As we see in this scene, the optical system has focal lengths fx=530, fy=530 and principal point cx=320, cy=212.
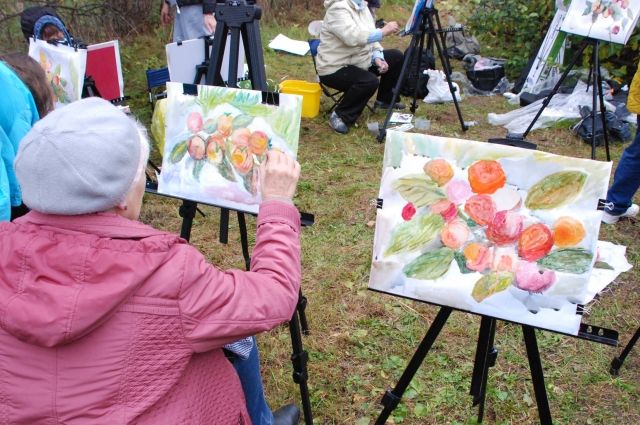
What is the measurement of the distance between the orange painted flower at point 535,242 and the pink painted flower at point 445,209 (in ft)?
0.68

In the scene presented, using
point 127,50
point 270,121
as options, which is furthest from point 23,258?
point 127,50

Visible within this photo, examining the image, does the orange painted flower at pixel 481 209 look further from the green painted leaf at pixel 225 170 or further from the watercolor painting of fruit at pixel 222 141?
the green painted leaf at pixel 225 170

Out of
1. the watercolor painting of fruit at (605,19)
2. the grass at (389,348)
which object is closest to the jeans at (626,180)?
the grass at (389,348)

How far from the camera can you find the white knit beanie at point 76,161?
3.25 feet

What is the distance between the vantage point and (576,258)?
4.98 feet

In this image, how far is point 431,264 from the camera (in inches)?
64.6

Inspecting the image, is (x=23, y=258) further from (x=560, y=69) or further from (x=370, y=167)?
(x=560, y=69)

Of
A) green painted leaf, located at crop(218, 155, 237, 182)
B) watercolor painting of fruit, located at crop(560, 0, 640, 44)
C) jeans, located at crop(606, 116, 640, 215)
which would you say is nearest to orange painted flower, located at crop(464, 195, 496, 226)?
green painted leaf, located at crop(218, 155, 237, 182)

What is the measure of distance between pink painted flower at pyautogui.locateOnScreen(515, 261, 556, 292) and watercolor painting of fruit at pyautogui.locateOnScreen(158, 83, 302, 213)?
85 cm

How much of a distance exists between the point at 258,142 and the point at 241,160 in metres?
0.09

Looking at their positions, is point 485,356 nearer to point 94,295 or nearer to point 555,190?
point 555,190

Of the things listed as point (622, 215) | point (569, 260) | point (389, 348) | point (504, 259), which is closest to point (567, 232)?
point (569, 260)

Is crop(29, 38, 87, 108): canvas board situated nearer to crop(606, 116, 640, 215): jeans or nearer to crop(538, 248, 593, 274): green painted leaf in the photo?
crop(538, 248, 593, 274): green painted leaf

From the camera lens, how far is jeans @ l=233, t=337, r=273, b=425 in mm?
1706
